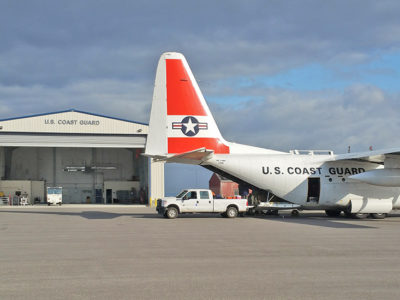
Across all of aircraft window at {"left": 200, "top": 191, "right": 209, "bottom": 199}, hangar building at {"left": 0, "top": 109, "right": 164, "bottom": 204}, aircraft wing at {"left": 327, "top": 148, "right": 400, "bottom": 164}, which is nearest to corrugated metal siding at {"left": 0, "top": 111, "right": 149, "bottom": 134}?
hangar building at {"left": 0, "top": 109, "right": 164, "bottom": 204}

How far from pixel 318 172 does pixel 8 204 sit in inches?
→ 1406

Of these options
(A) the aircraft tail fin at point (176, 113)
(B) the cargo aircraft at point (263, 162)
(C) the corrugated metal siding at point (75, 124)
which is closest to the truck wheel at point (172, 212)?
(B) the cargo aircraft at point (263, 162)

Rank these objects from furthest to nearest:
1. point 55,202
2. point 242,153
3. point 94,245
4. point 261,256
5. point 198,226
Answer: point 55,202, point 242,153, point 198,226, point 94,245, point 261,256

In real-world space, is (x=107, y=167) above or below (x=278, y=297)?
above

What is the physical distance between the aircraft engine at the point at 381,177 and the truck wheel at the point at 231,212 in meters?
6.46

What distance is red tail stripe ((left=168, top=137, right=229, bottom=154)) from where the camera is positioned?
24.3 m

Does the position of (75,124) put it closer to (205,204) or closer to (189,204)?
(189,204)

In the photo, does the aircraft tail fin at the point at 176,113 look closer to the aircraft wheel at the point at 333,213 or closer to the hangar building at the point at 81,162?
the aircraft wheel at the point at 333,213

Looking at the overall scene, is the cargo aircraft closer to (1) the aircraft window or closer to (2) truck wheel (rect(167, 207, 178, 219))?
(1) the aircraft window

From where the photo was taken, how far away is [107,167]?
185ft

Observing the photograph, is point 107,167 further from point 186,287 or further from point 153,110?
point 186,287

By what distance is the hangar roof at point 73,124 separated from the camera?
→ 148 ft

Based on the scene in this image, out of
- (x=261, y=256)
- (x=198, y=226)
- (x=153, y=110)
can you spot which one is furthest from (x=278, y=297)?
(x=153, y=110)

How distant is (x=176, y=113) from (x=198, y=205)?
201 inches
